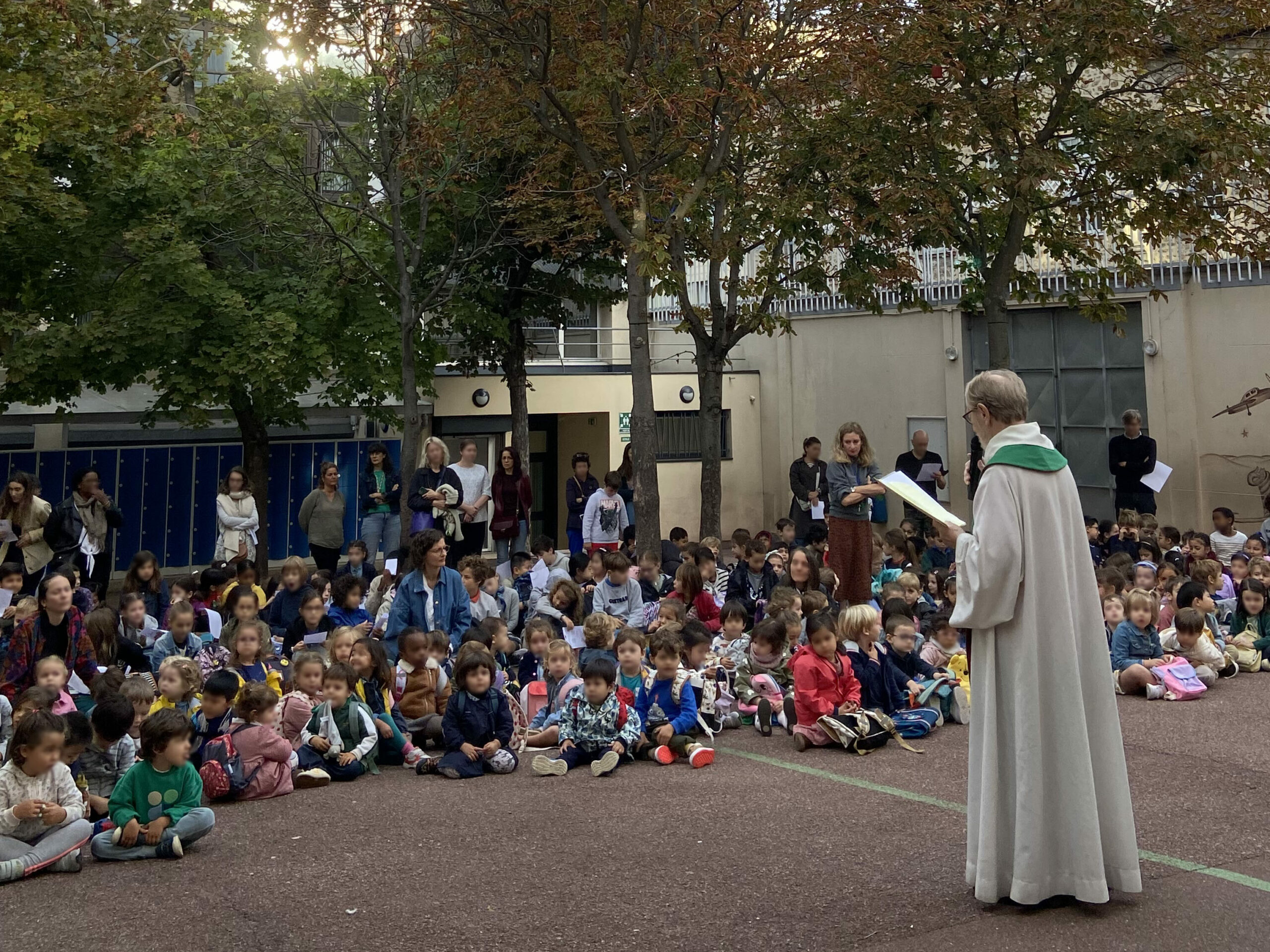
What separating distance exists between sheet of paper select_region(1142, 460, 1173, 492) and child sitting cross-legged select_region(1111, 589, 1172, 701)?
612 centimetres

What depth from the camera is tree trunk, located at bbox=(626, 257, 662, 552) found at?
13.3 m

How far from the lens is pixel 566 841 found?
21.0 ft

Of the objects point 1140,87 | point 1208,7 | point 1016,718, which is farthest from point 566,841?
point 1140,87

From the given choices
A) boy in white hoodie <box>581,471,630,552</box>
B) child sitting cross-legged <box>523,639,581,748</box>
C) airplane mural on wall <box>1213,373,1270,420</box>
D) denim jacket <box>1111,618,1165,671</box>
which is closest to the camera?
child sitting cross-legged <box>523,639,581,748</box>

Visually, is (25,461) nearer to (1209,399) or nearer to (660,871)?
(660,871)

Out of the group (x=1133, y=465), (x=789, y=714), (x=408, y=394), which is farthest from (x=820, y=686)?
(x=1133, y=465)

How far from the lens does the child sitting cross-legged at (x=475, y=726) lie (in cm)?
809

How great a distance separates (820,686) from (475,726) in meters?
2.26

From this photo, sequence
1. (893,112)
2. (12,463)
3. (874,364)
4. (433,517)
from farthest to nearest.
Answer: (874,364)
(12,463)
(893,112)
(433,517)

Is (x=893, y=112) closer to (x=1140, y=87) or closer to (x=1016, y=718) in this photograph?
(x=1140, y=87)

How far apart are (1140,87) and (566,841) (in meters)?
14.0

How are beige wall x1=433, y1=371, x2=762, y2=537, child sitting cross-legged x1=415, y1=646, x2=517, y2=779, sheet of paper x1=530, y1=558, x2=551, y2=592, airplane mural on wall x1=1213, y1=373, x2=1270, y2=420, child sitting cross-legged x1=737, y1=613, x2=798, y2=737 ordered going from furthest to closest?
beige wall x1=433, y1=371, x2=762, y2=537 → airplane mural on wall x1=1213, y1=373, x2=1270, y2=420 → sheet of paper x1=530, y1=558, x2=551, y2=592 → child sitting cross-legged x1=737, y1=613, x2=798, y2=737 → child sitting cross-legged x1=415, y1=646, x2=517, y2=779

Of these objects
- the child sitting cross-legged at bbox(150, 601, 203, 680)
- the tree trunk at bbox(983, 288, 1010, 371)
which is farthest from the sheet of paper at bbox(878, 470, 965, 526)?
the tree trunk at bbox(983, 288, 1010, 371)

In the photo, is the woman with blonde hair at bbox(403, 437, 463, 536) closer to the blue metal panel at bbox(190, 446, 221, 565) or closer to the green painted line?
the green painted line
